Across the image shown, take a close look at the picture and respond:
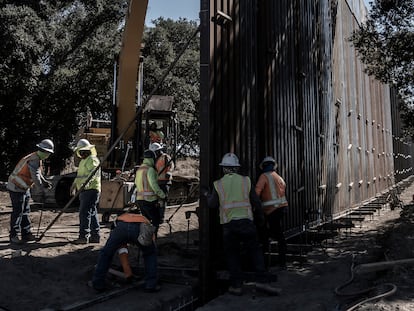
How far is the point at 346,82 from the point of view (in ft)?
52.7

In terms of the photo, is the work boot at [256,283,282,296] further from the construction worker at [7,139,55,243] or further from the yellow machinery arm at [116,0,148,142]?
the yellow machinery arm at [116,0,148,142]

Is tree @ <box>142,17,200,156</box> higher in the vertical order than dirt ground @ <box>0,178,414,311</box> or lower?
higher

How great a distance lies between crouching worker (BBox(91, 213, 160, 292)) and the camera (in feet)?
19.1

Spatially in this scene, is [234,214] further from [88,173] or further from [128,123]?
[128,123]

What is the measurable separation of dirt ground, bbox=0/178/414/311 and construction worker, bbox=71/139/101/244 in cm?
27

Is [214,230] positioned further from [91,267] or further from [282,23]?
[282,23]

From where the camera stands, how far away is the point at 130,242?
19.4 ft

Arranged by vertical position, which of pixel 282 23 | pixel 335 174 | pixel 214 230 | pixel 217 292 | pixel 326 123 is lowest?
pixel 217 292

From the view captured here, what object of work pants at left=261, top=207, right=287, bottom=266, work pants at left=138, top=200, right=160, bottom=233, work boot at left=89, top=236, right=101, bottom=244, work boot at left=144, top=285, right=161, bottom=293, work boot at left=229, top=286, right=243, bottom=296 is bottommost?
work boot at left=144, top=285, right=161, bottom=293

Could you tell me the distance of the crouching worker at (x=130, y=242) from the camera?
582 centimetres

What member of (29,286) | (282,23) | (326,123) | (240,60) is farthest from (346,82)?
(29,286)

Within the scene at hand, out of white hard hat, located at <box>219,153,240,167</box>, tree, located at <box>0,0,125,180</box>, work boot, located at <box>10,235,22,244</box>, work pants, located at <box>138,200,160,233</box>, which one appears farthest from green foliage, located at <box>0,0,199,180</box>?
white hard hat, located at <box>219,153,240,167</box>

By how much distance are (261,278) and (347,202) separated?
1040 cm

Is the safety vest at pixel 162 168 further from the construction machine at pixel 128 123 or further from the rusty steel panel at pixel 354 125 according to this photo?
the rusty steel panel at pixel 354 125
